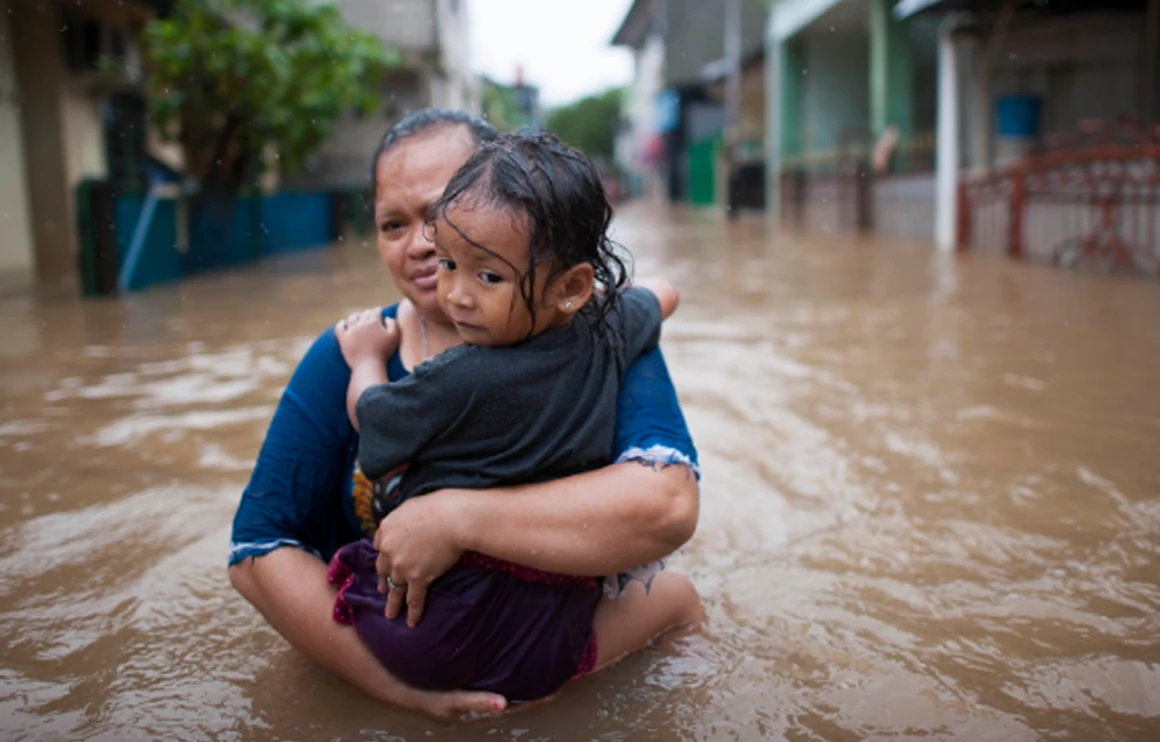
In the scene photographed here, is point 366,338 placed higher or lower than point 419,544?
higher

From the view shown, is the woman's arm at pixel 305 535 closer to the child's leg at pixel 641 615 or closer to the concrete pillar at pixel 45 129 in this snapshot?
the child's leg at pixel 641 615

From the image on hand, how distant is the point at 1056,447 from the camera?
401 centimetres

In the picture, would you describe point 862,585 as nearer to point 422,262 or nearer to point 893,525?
point 893,525

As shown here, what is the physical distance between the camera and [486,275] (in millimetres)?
1785

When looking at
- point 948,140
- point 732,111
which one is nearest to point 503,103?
point 732,111

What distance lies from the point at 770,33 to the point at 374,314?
25390mm

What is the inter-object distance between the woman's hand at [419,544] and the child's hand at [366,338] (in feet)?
1.13

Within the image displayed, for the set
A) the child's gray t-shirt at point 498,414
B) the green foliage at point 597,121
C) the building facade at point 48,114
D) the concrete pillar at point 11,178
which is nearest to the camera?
the child's gray t-shirt at point 498,414

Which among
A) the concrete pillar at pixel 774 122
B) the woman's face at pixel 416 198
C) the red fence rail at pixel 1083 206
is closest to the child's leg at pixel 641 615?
the woman's face at pixel 416 198

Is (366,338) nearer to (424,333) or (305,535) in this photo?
(424,333)

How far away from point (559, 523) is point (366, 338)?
0.55 m

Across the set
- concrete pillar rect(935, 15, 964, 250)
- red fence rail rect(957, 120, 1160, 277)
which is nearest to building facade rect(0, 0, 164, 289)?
concrete pillar rect(935, 15, 964, 250)

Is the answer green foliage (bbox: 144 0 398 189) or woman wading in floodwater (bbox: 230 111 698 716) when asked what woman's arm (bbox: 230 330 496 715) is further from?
green foliage (bbox: 144 0 398 189)

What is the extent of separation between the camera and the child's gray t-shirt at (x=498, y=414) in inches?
72.4
